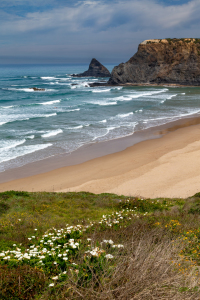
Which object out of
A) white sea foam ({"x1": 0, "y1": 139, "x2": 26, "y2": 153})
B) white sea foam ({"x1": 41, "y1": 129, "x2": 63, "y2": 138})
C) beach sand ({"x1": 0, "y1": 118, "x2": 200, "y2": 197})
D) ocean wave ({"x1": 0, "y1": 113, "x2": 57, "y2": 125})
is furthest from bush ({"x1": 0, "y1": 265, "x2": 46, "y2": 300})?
ocean wave ({"x1": 0, "y1": 113, "x2": 57, "y2": 125})

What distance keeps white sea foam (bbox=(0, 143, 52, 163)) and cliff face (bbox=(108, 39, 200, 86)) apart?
213ft

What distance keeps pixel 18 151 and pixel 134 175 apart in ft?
37.2

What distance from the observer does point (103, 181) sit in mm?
18391

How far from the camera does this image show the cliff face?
7850cm

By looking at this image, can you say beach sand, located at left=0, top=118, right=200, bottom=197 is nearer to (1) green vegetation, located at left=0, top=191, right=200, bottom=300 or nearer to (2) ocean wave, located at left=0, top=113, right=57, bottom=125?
(1) green vegetation, located at left=0, top=191, right=200, bottom=300

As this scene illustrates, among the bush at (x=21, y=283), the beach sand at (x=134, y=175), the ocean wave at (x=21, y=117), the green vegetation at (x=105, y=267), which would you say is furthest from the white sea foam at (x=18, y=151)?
the bush at (x=21, y=283)

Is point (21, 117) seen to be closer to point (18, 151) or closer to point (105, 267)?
point (18, 151)

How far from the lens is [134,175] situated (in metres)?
19.2

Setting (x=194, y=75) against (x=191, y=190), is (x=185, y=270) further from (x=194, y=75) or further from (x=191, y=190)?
(x=194, y=75)

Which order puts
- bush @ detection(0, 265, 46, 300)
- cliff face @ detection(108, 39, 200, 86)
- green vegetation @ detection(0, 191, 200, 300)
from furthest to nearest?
cliff face @ detection(108, 39, 200, 86) < bush @ detection(0, 265, 46, 300) < green vegetation @ detection(0, 191, 200, 300)

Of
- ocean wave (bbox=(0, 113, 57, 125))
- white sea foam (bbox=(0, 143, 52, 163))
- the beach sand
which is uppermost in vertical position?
ocean wave (bbox=(0, 113, 57, 125))

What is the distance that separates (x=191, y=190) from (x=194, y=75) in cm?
7090

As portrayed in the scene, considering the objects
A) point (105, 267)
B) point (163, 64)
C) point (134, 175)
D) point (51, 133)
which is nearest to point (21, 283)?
point (105, 267)

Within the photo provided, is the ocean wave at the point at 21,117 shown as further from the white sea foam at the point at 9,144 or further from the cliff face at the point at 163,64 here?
the cliff face at the point at 163,64
